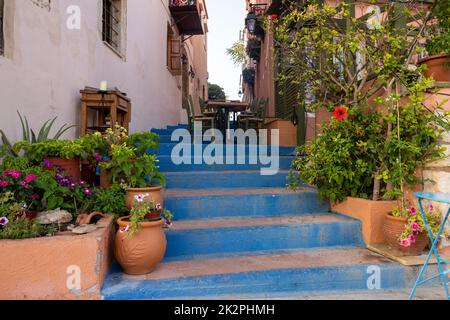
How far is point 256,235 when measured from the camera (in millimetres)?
2652

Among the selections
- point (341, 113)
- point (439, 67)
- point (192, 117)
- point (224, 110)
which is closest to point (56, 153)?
point (341, 113)

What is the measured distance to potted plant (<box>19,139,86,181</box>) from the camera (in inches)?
91.6

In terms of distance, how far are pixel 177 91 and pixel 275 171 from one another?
6.62 meters

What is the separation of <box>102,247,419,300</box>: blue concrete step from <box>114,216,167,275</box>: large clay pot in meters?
0.08

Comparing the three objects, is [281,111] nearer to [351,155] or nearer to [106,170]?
[351,155]

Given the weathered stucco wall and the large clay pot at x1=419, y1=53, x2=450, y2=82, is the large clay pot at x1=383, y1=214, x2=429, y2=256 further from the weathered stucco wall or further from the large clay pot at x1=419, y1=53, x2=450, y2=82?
the weathered stucco wall

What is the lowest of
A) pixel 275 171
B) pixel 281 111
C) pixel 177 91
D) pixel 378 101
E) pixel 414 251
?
pixel 414 251

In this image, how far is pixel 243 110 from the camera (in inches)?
302

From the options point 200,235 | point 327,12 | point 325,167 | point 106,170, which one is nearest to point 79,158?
point 106,170

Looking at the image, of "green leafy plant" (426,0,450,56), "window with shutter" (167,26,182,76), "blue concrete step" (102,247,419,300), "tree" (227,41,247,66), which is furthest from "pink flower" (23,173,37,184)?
"tree" (227,41,247,66)

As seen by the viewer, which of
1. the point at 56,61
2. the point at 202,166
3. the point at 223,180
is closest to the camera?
the point at 56,61

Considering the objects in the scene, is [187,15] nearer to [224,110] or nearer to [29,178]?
[224,110]

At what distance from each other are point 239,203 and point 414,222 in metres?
1.49

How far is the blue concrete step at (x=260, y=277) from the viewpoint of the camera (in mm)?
2035
